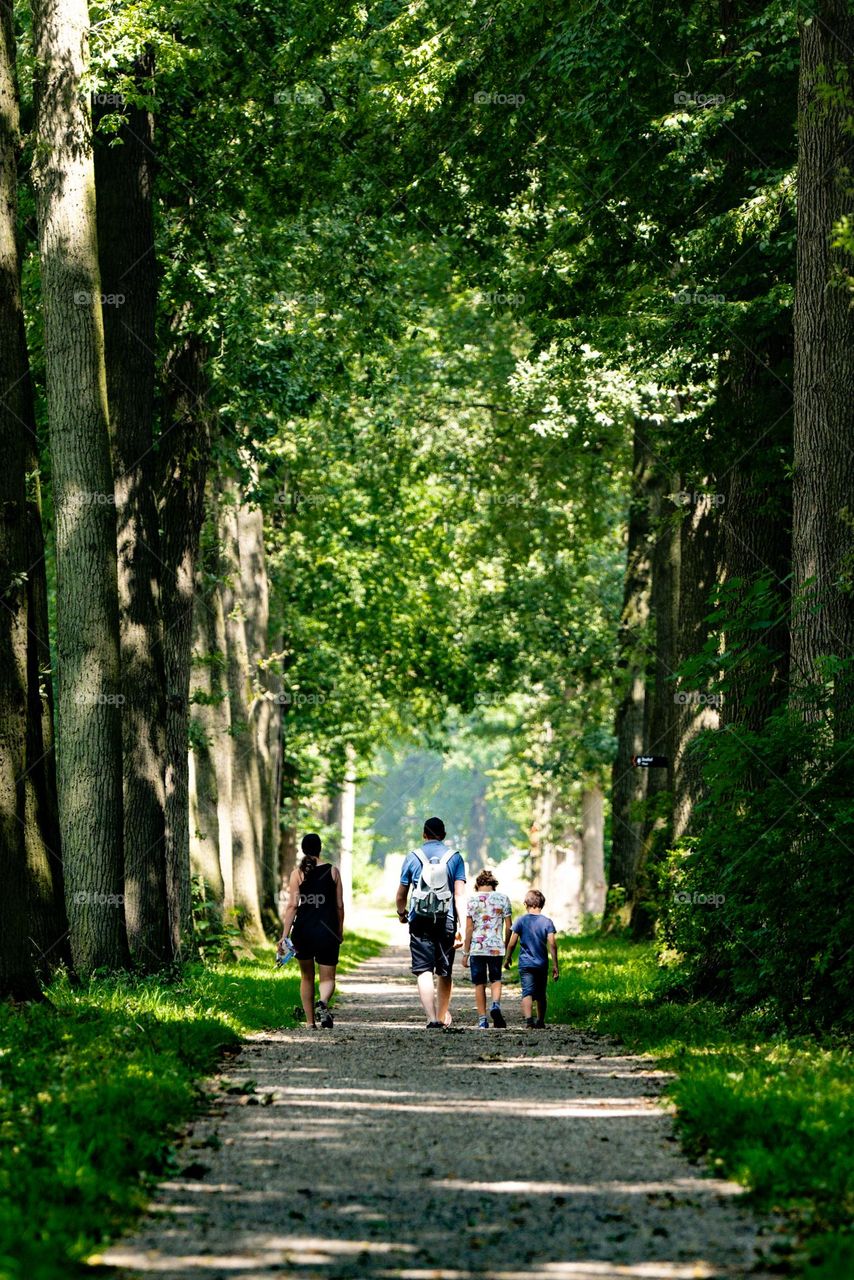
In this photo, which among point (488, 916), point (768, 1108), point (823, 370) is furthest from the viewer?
point (488, 916)

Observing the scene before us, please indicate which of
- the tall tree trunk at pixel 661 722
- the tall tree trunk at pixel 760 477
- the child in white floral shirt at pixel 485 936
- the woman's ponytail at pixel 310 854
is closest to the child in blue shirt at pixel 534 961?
the child in white floral shirt at pixel 485 936

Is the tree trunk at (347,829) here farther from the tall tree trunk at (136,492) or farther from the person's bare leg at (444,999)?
the person's bare leg at (444,999)

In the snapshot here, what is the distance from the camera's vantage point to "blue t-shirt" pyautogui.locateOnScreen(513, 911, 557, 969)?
1612cm

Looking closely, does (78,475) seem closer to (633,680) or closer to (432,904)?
(432,904)

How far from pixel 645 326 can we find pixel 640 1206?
11.6 meters

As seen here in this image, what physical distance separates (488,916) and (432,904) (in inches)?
87.7

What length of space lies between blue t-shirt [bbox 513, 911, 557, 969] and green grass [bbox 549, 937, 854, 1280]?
109cm

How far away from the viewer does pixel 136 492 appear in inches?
656

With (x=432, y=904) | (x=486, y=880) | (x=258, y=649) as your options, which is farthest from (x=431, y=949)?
(x=258, y=649)

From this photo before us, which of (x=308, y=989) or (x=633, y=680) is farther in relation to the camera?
(x=633, y=680)

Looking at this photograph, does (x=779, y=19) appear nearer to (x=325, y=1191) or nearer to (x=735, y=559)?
(x=735, y=559)

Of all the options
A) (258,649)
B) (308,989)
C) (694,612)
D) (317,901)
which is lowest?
(308,989)

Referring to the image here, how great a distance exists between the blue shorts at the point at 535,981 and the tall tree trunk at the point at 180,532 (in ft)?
15.5

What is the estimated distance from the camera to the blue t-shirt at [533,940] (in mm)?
16125
